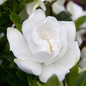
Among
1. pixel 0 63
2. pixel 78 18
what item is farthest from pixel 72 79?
pixel 78 18

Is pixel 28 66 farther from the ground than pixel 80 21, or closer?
farther from the ground

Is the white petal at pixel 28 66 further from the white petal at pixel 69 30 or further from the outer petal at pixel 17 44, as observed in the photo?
the white petal at pixel 69 30

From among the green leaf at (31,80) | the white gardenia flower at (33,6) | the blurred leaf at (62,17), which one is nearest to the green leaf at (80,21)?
the blurred leaf at (62,17)

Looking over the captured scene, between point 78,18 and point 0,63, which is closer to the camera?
point 0,63

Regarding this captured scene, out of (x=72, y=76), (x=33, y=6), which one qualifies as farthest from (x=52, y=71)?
(x=33, y=6)

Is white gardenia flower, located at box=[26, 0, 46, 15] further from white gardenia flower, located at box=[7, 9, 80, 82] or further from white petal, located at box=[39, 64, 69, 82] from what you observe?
white petal, located at box=[39, 64, 69, 82]

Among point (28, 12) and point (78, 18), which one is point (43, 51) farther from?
point (78, 18)

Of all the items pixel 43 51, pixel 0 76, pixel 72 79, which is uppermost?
pixel 43 51

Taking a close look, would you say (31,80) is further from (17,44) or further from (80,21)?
(80,21)
